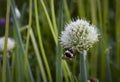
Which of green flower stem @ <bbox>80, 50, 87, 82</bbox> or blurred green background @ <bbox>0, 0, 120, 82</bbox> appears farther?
blurred green background @ <bbox>0, 0, 120, 82</bbox>

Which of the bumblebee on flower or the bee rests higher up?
the bumblebee on flower

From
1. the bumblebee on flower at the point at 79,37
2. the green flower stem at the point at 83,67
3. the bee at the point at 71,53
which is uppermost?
the bumblebee on flower at the point at 79,37

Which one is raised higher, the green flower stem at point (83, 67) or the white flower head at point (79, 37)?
the white flower head at point (79, 37)

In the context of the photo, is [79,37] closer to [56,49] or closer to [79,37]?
[79,37]

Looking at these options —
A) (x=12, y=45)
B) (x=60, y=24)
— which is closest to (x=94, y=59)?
(x=12, y=45)

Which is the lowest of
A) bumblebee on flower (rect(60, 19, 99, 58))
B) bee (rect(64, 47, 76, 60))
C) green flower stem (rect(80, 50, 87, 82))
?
green flower stem (rect(80, 50, 87, 82))

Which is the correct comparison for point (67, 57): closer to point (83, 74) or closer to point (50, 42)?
point (83, 74)

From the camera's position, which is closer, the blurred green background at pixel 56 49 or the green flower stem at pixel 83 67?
the green flower stem at pixel 83 67
